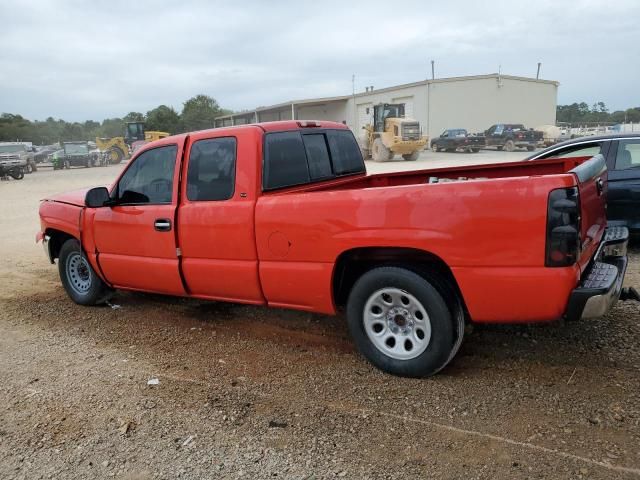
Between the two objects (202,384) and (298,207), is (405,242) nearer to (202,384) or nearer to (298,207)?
(298,207)

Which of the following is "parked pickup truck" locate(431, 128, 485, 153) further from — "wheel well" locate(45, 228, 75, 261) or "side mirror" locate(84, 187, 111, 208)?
"side mirror" locate(84, 187, 111, 208)

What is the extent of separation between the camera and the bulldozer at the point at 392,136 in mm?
28625

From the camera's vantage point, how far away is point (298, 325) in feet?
16.0

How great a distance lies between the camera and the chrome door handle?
4535 mm

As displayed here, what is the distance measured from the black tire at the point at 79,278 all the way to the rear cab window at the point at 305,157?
8.27 feet

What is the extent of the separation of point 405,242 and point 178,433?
1.82 meters

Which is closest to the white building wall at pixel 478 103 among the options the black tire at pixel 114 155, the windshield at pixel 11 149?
the black tire at pixel 114 155

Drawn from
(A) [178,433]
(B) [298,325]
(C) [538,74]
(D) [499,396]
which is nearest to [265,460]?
(A) [178,433]

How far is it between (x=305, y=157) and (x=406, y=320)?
1.68 metres

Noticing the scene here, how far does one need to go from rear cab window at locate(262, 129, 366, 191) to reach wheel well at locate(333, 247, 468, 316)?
2.92 feet

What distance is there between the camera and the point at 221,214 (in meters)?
4.20

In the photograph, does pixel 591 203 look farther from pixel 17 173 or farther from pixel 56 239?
pixel 17 173

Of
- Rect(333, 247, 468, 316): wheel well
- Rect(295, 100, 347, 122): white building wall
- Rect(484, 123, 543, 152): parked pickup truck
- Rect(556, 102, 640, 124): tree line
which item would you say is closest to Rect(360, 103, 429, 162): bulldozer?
Rect(484, 123, 543, 152): parked pickup truck

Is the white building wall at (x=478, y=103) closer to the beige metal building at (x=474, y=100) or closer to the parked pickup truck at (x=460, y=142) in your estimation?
the beige metal building at (x=474, y=100)
